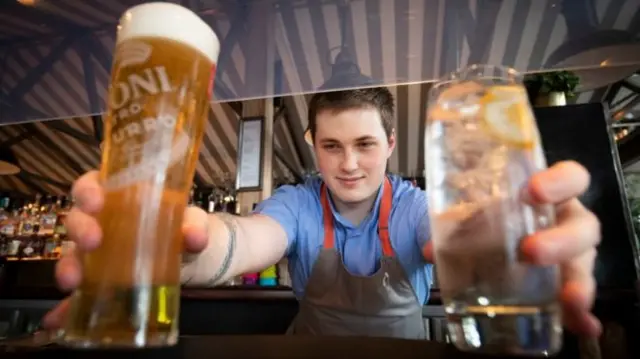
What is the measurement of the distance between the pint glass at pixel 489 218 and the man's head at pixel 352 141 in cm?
73

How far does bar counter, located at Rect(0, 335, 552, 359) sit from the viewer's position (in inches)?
18.4

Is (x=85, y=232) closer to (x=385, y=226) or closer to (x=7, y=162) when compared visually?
(x=385, y=226)

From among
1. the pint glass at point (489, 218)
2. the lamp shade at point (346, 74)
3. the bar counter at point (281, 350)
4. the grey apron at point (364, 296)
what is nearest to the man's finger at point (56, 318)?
the bar counter at point (281, 350)

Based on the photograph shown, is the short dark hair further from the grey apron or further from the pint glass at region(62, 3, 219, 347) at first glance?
the pint glass at region(62, 3, 219, 347)

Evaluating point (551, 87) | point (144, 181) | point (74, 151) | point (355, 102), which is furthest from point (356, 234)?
point (74, 151)

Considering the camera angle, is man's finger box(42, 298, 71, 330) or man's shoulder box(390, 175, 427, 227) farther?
man's shoulder box(390, 175, 427, 227)

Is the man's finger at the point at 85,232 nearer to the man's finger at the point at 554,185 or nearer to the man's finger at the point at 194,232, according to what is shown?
the man's finger at the point at 194,232

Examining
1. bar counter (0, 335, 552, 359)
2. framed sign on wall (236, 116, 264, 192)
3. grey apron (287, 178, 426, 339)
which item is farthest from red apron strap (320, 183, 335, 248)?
framed sign on wall (236, 116, 264, 192)

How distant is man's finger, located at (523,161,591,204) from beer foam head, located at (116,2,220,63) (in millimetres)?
374

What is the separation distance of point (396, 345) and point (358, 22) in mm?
915

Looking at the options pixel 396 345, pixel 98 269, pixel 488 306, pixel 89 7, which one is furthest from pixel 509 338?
pixel 89 7

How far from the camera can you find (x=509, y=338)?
16.3 inches

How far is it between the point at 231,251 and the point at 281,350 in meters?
0.33

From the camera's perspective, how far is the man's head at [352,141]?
4.08ft
